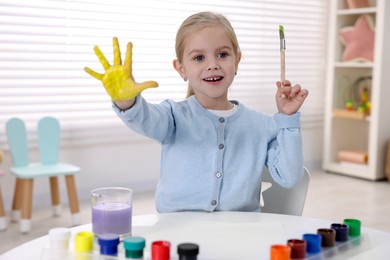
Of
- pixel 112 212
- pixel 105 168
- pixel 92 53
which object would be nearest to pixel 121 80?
pixel 112 212

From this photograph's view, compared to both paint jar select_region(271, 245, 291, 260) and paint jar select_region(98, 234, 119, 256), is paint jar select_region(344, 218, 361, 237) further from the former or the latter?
paint jar select_region(98, 234, 119, 256)

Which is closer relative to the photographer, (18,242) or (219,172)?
(219,172)

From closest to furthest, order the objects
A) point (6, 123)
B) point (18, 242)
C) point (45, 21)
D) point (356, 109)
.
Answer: point (18, 242)
point (6, 123)
point (45, 21)
point (356, 109)

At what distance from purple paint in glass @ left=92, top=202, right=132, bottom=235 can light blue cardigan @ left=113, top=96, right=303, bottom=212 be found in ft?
1.00

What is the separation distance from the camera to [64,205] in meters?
3.16

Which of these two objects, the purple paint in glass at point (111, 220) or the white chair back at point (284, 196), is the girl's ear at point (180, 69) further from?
the purple paint in glass at point (111, 220)

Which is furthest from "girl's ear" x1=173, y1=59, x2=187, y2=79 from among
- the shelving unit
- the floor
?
the shelving unit

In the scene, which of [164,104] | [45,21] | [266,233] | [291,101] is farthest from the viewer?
[45,21]

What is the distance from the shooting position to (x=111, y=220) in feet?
3.21

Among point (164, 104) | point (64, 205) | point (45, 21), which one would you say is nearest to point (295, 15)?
point (45, 21)

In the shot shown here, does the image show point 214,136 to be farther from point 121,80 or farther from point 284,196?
point 121,80

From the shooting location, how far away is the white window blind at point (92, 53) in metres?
2.96

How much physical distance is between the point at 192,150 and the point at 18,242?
4.67 ft

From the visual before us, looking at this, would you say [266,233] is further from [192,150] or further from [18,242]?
[18,242]
